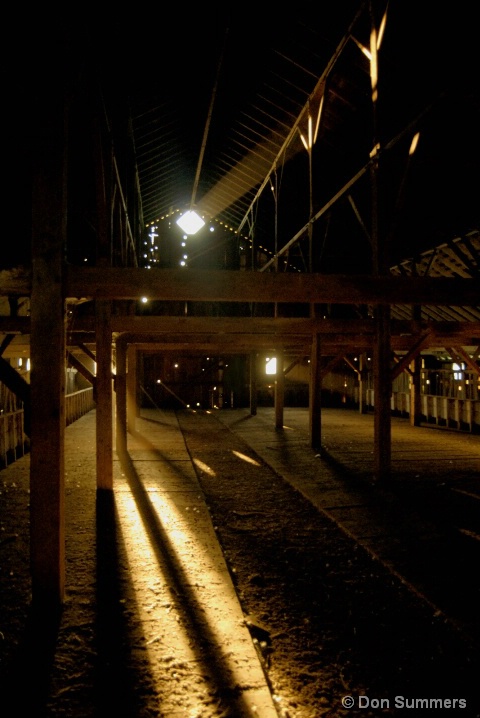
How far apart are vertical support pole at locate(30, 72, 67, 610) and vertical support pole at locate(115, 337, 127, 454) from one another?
A: 536cm

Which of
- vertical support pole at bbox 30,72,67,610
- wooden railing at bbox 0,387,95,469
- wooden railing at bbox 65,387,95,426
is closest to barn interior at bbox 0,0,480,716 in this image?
vertical support pole at bbox 30,72,67,610

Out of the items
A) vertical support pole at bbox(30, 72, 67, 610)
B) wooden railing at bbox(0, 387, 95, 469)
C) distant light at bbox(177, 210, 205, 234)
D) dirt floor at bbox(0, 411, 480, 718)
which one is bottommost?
dirt floor at bbox(0, 411, 480, 718)

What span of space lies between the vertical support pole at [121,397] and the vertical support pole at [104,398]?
2.11m

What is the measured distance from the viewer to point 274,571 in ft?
12.4

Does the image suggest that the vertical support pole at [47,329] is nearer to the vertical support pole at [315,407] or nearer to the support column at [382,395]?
the support column at [382,395]

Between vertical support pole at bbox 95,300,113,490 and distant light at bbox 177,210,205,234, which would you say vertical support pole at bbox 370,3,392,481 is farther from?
distant light at bbox 177,210,205,234

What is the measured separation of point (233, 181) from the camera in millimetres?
15062

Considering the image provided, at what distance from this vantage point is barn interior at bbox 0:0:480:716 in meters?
3.07

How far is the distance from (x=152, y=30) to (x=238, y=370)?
49.7 ft

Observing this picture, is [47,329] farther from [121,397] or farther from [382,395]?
[121,397]

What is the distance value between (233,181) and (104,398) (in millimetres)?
11406

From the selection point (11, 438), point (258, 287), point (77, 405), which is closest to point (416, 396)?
point (11, 438)

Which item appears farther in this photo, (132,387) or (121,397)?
(132,387)

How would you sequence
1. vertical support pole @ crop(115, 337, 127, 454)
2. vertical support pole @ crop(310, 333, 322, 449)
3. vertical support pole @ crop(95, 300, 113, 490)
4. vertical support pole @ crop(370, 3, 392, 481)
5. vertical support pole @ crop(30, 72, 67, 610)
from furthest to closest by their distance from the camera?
vertical support pole @ crop(310, 333, 322, 449) < vertical support pole @ crop(115, 337, 127, 454) < vertical support pole @ crop(370, 3, 392, 481) < vertical support pole @ crop(95, 300, 113, 490) < vertical support pole @ crop(30, 72, 67, 610)
